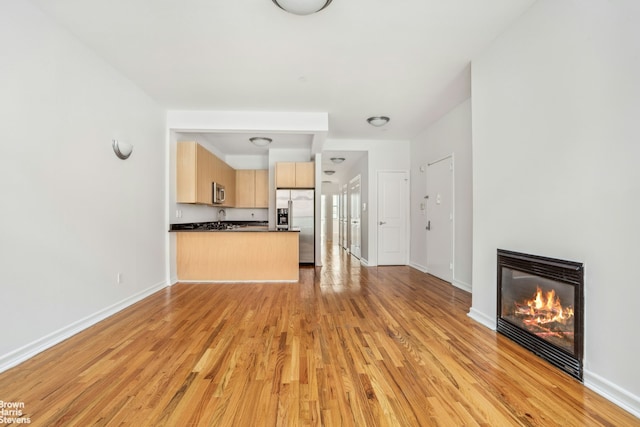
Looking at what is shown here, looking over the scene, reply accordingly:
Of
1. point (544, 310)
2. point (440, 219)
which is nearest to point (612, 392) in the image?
point (544, 310)

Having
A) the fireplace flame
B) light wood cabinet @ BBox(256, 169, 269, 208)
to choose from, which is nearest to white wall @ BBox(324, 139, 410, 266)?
light wood cabinet @ BBox(256, 169, 269, 208)

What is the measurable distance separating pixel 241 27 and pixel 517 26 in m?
2.37

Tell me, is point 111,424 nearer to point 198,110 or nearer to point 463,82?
point 198,110

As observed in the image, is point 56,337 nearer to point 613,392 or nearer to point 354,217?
A: point 613,392

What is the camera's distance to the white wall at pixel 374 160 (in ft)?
20.5

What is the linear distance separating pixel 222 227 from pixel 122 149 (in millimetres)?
3615

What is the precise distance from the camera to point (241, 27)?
251cm

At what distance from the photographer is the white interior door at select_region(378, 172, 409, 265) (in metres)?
6.29

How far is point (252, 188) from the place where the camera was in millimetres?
7203

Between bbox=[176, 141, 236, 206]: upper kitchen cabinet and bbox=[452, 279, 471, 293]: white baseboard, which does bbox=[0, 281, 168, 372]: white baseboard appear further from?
bbox=[452, 279, 471, 293]: white baseboard

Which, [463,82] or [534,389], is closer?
[534,389]

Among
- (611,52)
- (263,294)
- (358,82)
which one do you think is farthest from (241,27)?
(263,294)

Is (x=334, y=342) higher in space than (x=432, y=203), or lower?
lower

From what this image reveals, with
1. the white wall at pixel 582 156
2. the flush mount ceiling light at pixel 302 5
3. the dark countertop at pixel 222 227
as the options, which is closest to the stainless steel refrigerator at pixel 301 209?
the dark countertop at pixel 222 227
